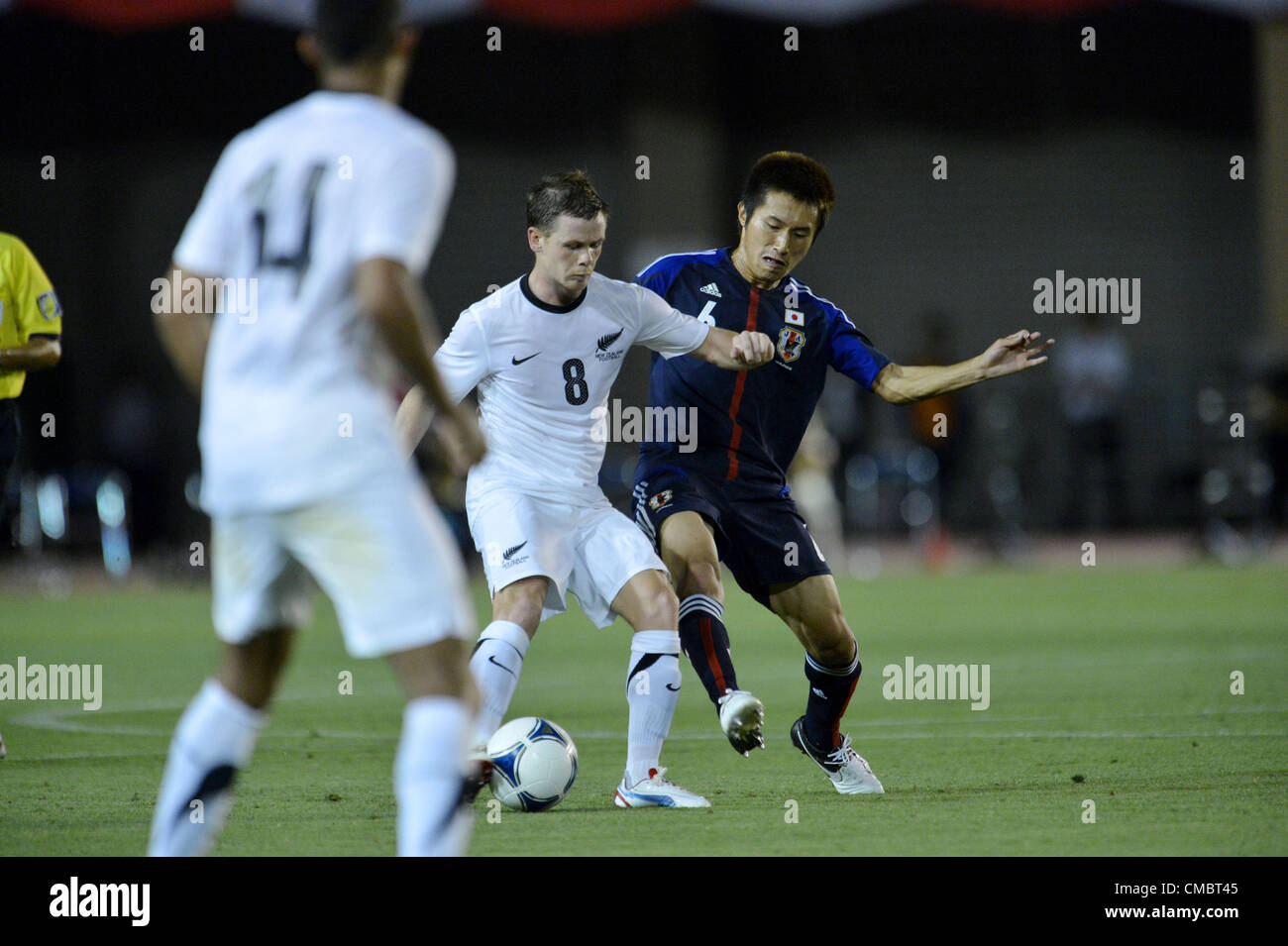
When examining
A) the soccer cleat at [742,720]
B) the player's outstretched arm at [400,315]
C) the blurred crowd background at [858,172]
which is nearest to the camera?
the player's outstretched arm at [400,315]

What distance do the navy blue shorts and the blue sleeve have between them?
0.54m

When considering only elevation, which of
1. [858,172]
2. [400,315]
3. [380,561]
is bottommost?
[380,561]

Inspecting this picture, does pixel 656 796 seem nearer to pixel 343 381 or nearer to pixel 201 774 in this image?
pixel 201 774

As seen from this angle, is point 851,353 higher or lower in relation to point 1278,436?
lower

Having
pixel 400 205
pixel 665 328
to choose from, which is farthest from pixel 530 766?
pixel 400 205

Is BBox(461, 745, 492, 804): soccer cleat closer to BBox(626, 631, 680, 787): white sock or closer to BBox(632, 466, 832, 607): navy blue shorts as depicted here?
BBox(626, 631, 680, 787): white sock

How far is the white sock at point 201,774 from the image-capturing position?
405 centimetres

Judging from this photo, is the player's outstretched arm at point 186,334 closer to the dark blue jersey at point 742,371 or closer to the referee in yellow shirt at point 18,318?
the dark blue jersey at point 742,371

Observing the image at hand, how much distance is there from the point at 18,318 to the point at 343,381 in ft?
14.3

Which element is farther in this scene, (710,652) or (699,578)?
(699,578)

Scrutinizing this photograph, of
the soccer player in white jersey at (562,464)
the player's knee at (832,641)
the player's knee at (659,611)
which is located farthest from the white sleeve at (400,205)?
the player's knee at (832,641)

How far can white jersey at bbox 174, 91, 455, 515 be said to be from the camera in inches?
149

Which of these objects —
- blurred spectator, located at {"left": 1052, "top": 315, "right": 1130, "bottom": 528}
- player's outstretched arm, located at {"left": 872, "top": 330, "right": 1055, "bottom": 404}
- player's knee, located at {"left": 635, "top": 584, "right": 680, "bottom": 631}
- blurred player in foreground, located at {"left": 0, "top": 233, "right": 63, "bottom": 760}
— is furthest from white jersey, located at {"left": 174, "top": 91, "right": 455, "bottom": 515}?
blurred spectator, located at {"left": 1052, "top": 315, "right": 1130, "bottom": 528}

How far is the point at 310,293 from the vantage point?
3.84 metres
